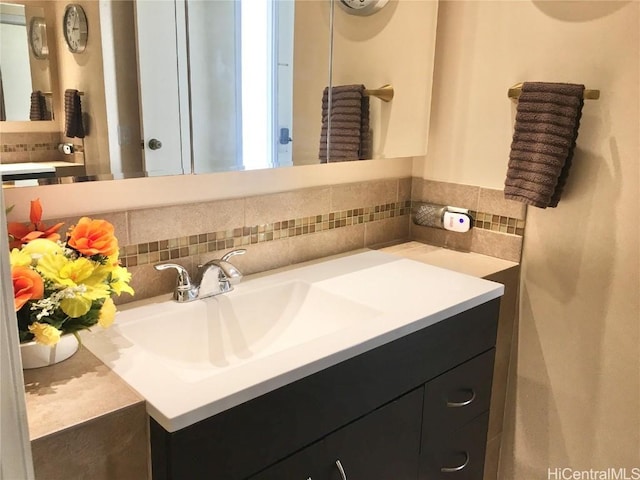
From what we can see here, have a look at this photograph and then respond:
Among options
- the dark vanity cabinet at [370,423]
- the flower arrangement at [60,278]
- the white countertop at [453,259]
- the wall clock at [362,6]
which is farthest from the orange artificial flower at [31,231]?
the white countertop at [453,259]

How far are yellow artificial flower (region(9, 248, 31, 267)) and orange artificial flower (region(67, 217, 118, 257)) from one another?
3.1 inches

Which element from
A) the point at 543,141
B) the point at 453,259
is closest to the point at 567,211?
the point at 543,141

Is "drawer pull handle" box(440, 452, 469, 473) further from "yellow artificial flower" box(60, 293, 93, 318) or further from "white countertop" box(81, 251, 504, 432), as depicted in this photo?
"yellow artificial flower" box(60, 293, 93, 318)

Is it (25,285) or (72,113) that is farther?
(72,113)

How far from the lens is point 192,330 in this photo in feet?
4.42

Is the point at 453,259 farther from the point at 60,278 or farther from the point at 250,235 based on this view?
the point at 60,278

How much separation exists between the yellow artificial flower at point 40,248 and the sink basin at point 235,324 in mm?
259

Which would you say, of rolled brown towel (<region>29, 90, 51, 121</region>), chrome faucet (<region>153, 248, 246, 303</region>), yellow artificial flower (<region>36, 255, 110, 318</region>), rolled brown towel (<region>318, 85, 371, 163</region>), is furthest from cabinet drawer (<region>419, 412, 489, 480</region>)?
rolled brown towel (<region>29, 90, 51, 121</region>)

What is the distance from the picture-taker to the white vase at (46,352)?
38.7 inches

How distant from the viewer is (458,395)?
59.7 inches

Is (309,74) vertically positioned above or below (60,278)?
above

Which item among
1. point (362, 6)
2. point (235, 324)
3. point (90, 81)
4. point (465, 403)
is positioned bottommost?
point (465, 403)

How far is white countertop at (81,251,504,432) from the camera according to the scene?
0.96m

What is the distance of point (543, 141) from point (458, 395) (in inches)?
28.0
